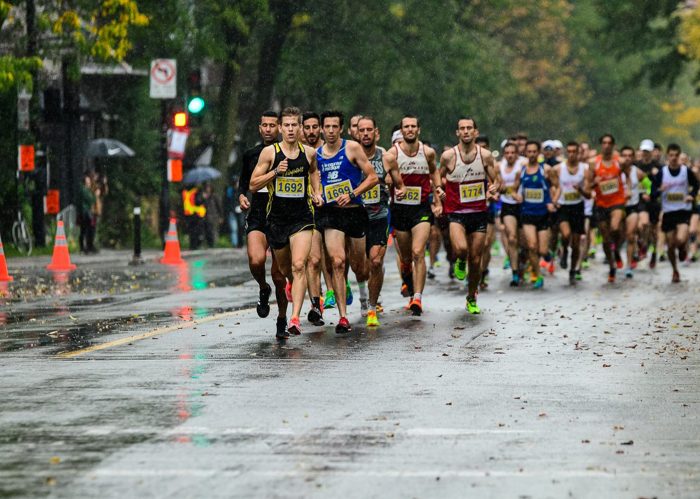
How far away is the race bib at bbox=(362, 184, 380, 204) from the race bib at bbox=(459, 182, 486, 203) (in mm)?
1363

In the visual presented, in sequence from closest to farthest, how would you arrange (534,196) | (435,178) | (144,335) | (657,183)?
(144,335)
(435,178)
(534,196)
(657,183)

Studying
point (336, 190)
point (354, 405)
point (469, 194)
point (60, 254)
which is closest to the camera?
point (354, 405)

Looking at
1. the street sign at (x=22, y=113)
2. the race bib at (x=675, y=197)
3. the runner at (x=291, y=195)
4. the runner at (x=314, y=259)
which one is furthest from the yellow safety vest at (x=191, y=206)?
the runner at (x=291, y=195)

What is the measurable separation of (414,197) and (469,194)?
75 centimetres

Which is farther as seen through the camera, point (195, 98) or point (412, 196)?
point (195, 98)

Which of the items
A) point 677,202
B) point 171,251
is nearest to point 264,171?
point 677,202

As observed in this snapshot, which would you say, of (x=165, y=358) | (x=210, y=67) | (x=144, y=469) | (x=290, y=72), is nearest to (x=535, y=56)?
(x=210, y=67)

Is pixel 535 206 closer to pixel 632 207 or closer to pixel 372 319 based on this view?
pixel 632 207

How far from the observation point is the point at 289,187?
1438 cm

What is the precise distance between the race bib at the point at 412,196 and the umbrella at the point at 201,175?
22.6 metres

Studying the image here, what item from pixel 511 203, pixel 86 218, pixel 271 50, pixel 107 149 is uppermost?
pixel 271 50

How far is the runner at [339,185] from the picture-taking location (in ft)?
49.4

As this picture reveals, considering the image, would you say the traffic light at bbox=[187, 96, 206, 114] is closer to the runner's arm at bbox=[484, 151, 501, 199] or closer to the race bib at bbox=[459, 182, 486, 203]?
the runner's arm at bbox=[484, 151, 501, 199]

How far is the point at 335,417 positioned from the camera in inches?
371
